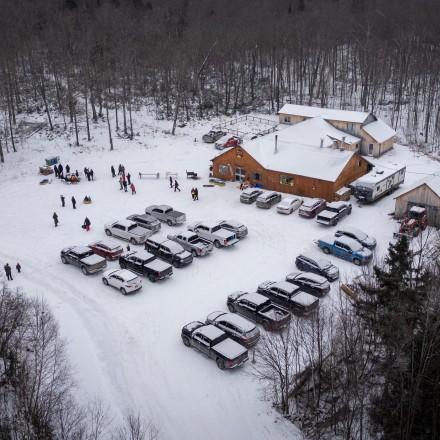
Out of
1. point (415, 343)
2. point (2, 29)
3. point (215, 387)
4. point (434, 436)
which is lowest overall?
point (215, 387)

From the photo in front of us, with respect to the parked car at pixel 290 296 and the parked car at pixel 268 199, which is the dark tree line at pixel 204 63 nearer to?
the parked car at pixel 268 199

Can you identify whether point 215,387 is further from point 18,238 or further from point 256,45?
point 256,45

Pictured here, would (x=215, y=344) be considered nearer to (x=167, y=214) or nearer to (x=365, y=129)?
(x=167, y=214)

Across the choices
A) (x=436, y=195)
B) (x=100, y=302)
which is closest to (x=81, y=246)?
(x=100, y=302)

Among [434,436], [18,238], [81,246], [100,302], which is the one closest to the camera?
[434,436]

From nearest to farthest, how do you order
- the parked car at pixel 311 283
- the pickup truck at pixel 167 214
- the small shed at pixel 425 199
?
the parked car at pixel 311 283 → the small shed at pixel 425 199 → the pickup truck at pixel 167 214

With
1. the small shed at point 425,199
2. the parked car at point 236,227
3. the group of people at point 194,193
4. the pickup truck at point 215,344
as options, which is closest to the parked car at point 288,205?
the parked car at point 236,227

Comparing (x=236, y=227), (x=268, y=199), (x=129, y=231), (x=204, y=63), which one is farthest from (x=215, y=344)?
(x=204, y=63)
